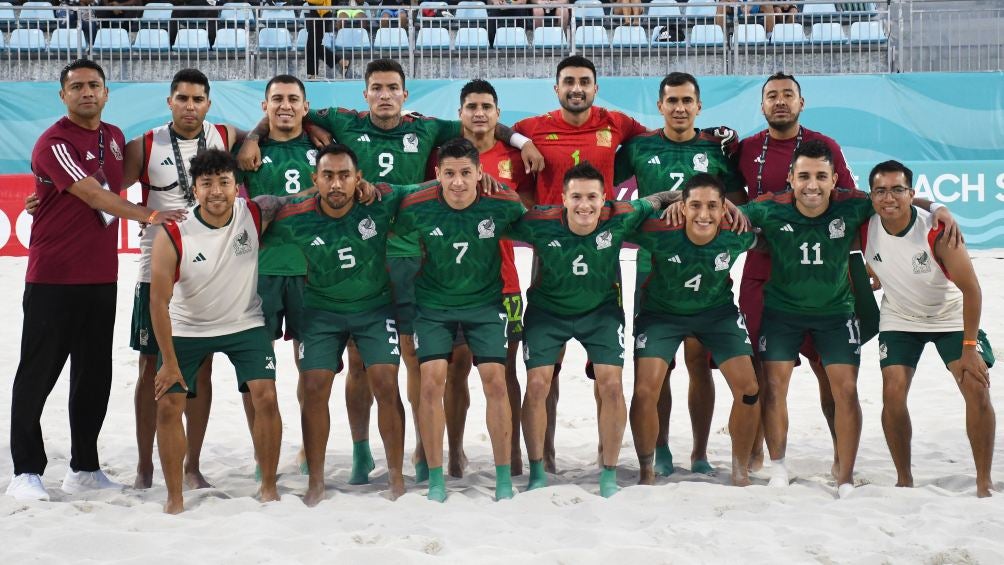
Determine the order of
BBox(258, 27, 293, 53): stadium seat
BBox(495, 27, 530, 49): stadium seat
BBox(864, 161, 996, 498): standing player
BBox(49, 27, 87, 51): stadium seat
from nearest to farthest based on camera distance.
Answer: BBox(864, 161, 996, 498): standing player → BBox(49, 27, 87, 51): stadium seat → BBox(258, 27, 293, 53): stadium seat → BBox(495, 27, 530, 49): stadium seat

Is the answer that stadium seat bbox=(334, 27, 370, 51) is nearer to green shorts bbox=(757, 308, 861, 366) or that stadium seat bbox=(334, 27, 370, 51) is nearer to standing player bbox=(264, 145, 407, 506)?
standing player bbox=(264, 145, 407, 506)

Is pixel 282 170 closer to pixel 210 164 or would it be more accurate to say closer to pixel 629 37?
pixel 210 164

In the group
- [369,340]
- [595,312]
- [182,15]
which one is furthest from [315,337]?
[182,15]

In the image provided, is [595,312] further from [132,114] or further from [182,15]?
[182,15]

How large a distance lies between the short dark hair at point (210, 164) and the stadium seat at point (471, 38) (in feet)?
32.1

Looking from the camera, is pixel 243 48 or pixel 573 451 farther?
pixel 243 48

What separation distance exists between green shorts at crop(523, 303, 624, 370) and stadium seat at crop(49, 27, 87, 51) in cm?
1111

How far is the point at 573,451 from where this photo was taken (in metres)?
7.01

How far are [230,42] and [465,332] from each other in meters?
10.3

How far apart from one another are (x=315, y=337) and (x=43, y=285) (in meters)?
1.55

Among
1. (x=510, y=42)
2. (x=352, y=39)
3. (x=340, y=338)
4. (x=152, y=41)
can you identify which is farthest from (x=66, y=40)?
(x=340, y=338)

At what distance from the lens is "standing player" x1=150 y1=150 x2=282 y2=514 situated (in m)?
5.36

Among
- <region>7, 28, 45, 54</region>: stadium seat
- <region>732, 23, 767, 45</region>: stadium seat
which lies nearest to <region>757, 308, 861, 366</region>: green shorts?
<region>732, 23, 767, 45</region>: stadium seat

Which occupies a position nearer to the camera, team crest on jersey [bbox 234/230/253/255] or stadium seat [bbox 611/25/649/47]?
team crest on jersey [bbox 234/230/253/255]
